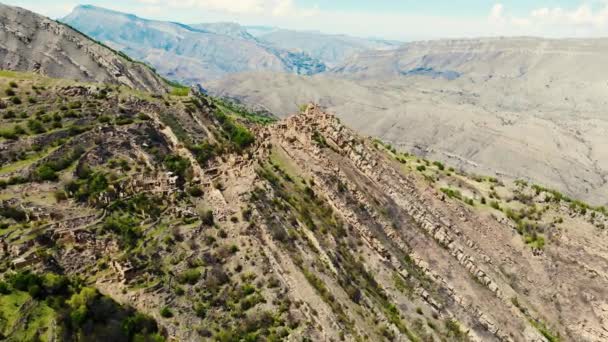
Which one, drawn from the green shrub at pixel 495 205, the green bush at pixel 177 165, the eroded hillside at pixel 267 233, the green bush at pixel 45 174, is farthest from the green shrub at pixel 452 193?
the green bush at pixel 45 174

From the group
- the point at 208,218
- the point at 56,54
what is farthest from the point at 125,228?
the point at 56,54

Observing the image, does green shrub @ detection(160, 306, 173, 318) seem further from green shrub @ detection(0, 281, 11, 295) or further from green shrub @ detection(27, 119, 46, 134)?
green shrub @ detection(27, 119, 46, 134)

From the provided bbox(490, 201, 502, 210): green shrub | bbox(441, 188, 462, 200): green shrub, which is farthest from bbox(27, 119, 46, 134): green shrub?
bbox(490, 201, 502, 210): green shrub

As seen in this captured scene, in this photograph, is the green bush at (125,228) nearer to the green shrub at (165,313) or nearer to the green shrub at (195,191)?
the green shrub at (195,191)

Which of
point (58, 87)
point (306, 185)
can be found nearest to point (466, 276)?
point (306, 185)

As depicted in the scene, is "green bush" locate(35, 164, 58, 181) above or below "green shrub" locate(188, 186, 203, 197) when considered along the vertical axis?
below

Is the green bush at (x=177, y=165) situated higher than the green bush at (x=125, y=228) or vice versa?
the green bush at (x=177, y=165)
